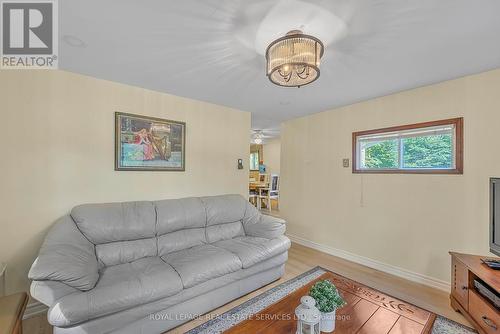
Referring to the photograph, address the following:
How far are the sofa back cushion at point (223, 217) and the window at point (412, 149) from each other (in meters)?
1.87

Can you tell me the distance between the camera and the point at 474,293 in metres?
1.82

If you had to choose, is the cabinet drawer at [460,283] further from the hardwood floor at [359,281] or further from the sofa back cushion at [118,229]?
the sofa back cushion at [118,229]

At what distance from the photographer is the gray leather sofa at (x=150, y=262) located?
1.49 metres

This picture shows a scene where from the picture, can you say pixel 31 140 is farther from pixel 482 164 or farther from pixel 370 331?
pixel 482 164

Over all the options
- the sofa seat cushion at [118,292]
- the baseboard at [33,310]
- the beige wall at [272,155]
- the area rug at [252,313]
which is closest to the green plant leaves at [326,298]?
the area rug at [252,313]

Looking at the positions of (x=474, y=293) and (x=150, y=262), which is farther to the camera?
(x=150, y=262)

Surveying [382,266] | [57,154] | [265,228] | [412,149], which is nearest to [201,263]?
[265,228]

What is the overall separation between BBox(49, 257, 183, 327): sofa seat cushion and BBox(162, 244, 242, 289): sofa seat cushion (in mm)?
A: 79

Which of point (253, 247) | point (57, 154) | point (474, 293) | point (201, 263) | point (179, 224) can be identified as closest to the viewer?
point (474, 293)

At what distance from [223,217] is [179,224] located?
0.60 m

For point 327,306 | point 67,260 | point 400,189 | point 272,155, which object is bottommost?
point 327,306

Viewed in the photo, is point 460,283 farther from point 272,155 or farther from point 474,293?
point 272,155

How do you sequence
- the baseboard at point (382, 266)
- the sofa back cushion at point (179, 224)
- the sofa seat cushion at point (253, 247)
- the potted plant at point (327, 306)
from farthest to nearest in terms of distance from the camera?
1. the baseboard at point (382, 266)
2. the sofa back cushion at point (179, 224)
3. the sofa seat cushion at point (253, 247)
4. the potted plant at point (327, 306)

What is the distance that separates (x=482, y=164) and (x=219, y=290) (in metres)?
2.93
